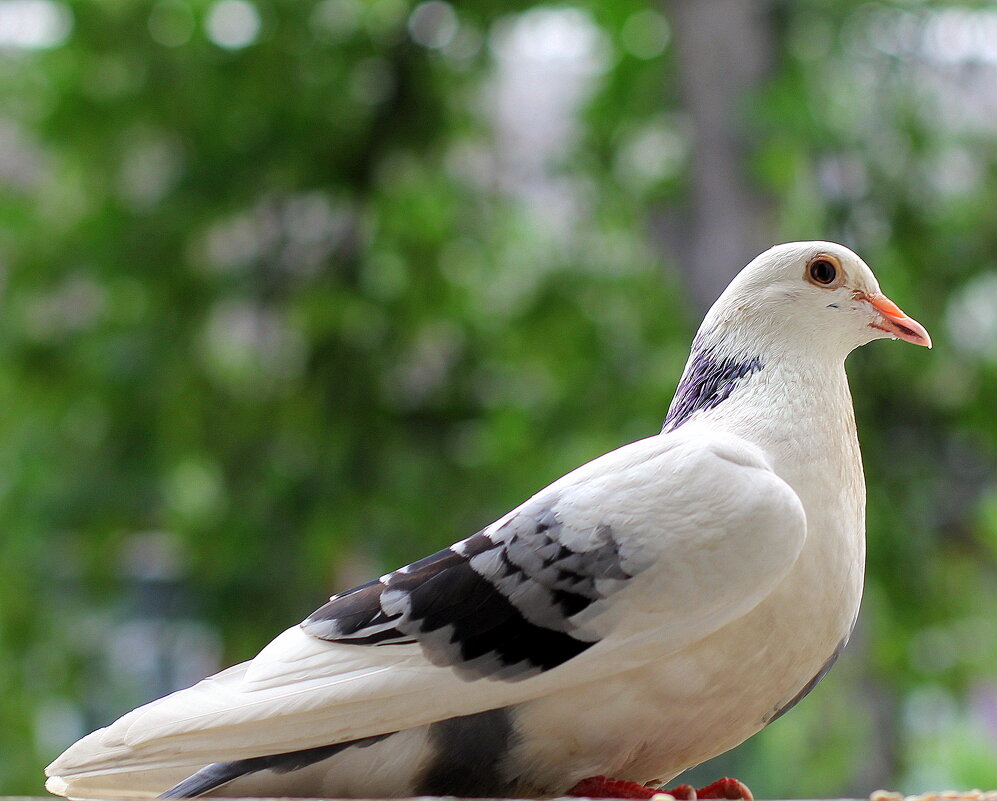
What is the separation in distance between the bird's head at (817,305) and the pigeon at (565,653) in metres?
0.11

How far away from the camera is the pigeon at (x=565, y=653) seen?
33.1 inches

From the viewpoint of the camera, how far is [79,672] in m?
3.31

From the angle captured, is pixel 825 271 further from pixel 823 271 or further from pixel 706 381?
pixel 706 381

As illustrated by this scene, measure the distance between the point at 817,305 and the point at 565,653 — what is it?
1.32ft

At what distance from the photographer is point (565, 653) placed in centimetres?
85

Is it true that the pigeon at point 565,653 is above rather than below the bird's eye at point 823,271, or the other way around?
below

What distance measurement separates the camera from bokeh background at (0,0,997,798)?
267 cm

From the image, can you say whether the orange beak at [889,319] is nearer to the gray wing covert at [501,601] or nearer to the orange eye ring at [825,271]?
the orange eye ring at [825,271]

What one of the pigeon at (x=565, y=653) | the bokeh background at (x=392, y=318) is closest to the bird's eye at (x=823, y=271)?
the pigeon at (x=565, y=653)

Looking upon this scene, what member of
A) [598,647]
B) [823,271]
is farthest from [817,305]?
[598,647]

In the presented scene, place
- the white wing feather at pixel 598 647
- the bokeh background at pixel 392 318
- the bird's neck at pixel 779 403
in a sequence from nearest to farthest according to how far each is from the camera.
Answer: the white wing feather at pixel 598 647
the bird's neck at pixel 779 403
the bokeh background at pixel 392 318

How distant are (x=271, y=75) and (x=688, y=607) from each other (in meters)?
2.54

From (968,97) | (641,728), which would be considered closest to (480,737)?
(641,728)

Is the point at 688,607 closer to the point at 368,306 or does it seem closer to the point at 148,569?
the point at 368,306
